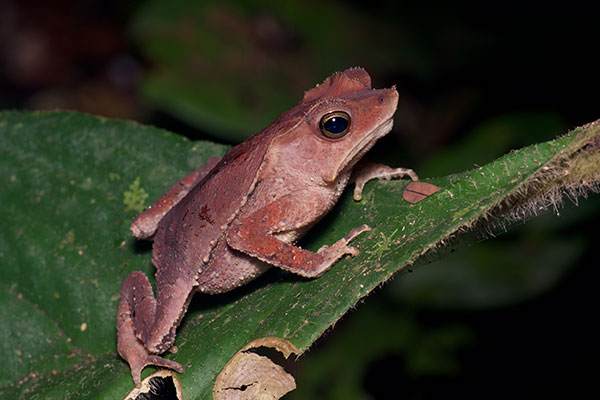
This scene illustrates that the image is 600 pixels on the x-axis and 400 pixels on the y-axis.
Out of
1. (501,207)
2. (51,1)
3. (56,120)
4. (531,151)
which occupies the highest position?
(51,1)

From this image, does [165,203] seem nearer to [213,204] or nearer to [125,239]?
[125,239]

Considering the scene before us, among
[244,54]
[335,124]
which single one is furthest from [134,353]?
[244,54]

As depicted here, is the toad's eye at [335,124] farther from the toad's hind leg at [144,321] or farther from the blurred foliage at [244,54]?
the blurred foliage at [244,54]

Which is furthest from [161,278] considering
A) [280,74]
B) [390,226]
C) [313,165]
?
[280,74]

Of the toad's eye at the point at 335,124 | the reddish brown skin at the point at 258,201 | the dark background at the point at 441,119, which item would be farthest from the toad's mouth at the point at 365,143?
the dark background at the point at 441,119

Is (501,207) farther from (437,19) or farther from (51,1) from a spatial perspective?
(51,1)

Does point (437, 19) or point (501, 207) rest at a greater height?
point (437, 19)
